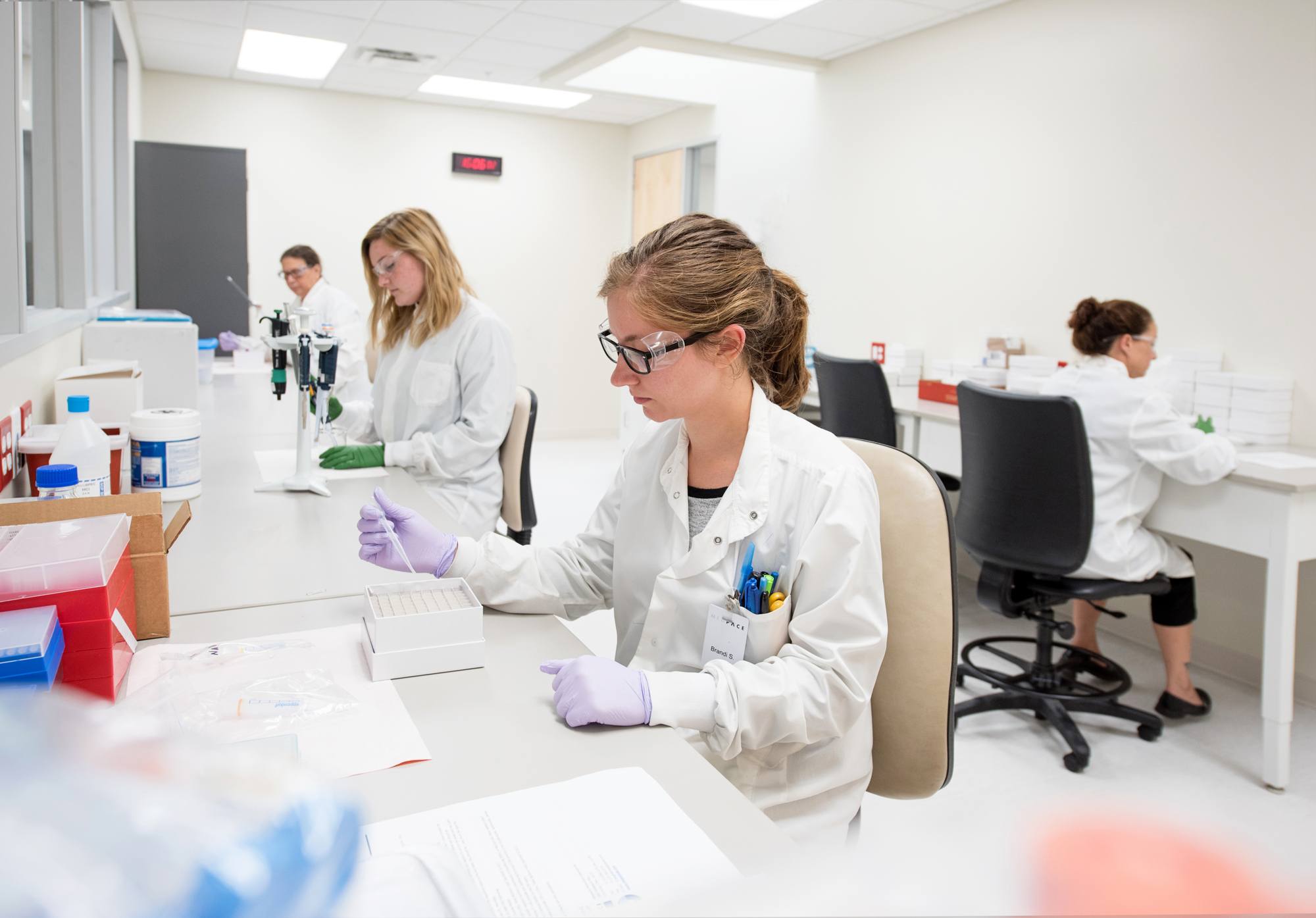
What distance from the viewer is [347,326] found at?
453cm

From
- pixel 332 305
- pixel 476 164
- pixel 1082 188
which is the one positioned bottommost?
pixel 332 305

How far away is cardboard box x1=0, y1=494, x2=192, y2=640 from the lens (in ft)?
3.65

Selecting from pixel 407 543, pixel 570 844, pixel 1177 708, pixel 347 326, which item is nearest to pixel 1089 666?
pixel 1177 708

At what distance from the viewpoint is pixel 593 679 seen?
3.12 ft

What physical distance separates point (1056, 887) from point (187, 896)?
0.26 metres

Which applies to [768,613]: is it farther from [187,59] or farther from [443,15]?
[187,59]

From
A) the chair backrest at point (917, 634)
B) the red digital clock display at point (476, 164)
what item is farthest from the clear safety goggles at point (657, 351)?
the red digital clock display at point (476, 164)

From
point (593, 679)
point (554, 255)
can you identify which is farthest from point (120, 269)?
point (593, 679)

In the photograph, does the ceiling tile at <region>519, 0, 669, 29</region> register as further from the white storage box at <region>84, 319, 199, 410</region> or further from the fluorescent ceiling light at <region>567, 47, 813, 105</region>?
the white storage box at <region>84, 319, 199, 410</region>

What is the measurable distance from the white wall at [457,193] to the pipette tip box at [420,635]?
5.42 meters

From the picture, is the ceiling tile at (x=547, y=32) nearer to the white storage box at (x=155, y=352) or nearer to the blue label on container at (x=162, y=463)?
the white storage box at (x=155, y=352)

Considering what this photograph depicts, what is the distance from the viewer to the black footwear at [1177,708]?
269cm

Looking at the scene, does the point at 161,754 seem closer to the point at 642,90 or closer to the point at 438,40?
the point at 438,40

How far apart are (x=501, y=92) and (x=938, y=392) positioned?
3937 millimetres
